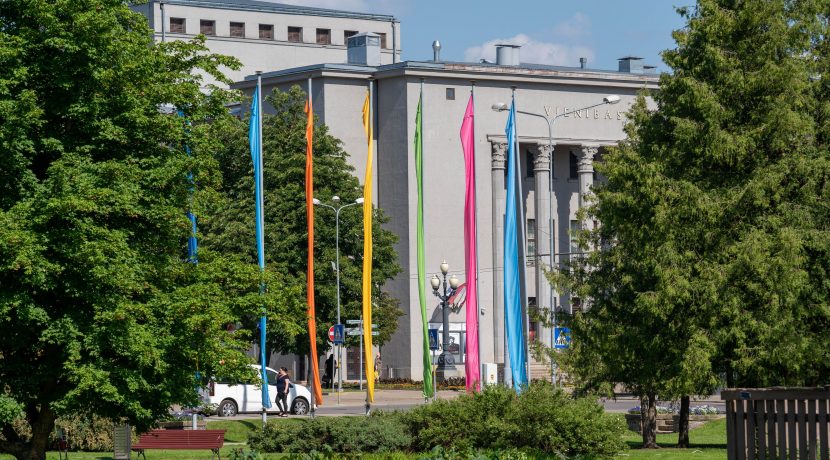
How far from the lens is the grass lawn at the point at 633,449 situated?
27453 millimetres

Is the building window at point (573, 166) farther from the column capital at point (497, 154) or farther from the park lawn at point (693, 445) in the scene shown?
the park lawn at point (693, 445)

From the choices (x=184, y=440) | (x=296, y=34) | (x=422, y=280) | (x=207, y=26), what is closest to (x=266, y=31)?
(x=296, y=34)

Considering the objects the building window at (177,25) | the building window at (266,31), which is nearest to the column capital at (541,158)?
the building window at (266,31)

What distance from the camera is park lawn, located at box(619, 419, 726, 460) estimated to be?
90.7 ft

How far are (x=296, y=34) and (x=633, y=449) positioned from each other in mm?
76566

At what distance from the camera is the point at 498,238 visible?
80.9 metres

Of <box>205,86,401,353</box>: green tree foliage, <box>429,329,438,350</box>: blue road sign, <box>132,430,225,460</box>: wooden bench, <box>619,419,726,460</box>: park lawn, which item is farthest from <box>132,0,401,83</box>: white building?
<box>132,430,225,460</box>: wooden bench

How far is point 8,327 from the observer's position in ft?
68.1

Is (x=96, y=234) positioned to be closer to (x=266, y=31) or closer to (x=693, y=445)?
(x=693, y=445)

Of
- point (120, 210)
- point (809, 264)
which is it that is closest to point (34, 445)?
point (120, 210)

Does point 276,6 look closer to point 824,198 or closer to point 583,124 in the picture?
point 583,124

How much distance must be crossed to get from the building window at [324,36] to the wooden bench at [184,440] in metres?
79.0

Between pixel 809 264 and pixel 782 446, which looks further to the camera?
pixel 809 264

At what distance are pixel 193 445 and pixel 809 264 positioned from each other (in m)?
11.7
